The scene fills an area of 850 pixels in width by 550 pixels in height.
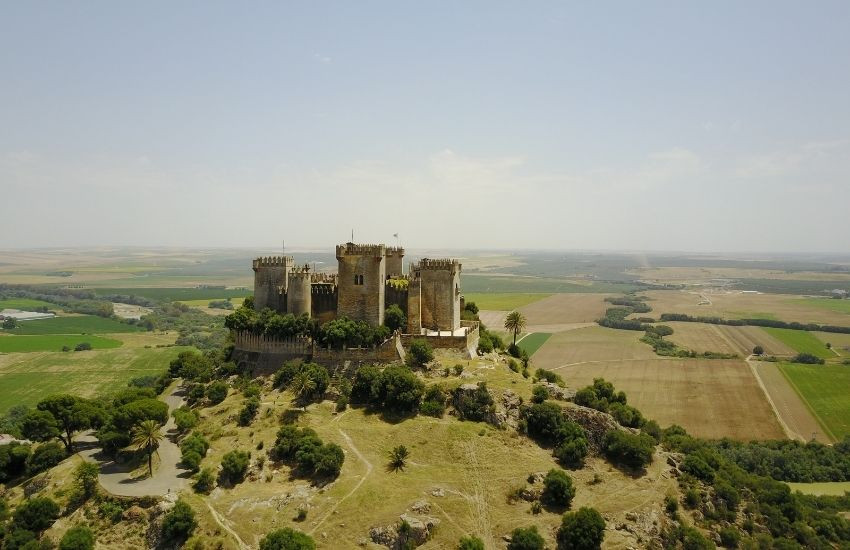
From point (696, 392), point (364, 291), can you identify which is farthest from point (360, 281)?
point (696, 392)

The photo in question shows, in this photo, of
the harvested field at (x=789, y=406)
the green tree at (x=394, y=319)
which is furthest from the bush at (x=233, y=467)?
the harvested field at (x=789, y=406)

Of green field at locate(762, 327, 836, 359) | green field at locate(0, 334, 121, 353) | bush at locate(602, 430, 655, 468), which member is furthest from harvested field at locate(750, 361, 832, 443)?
green field at locate(0, 334, 121, 353)

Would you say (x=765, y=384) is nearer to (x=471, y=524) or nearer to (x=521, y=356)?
(x=521, y=356)

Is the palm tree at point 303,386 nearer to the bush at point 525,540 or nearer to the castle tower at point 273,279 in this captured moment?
the castle tower at point 273,279

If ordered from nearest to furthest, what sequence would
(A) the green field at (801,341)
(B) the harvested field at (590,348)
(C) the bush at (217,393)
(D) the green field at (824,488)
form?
1. (C) the bush at (217,393)
2. (D) the green field at (824,488)
3. (B) the harvested field at (590,348)
4. (A) the green field at (801,341)

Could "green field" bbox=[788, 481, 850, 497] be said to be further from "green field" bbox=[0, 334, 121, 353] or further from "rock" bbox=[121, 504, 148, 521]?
"green field" bbox=[0, 334, 121, 353]
